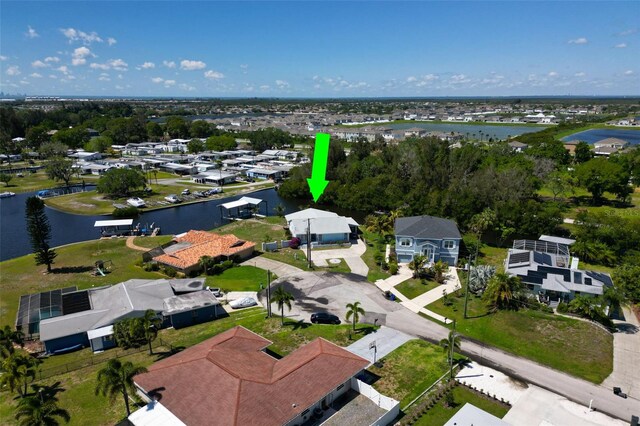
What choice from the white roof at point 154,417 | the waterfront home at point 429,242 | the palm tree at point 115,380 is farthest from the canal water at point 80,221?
the white roof at point 154,417

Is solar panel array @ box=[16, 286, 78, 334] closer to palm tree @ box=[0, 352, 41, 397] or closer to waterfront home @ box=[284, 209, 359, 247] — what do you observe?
palm tree @ box=[0, 352, 41, 397]

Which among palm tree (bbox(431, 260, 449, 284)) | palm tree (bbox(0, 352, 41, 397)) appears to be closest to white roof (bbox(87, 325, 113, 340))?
palm tree (bbox(0, 352, 41, 397))

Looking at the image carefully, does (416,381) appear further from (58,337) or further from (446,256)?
(58,337)

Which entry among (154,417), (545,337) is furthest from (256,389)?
(545,337)

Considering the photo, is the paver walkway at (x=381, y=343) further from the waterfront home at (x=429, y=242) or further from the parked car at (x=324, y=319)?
the waterfront home at (x=429, y=242)

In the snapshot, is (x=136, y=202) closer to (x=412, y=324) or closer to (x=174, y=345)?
(x=174, y=345)
